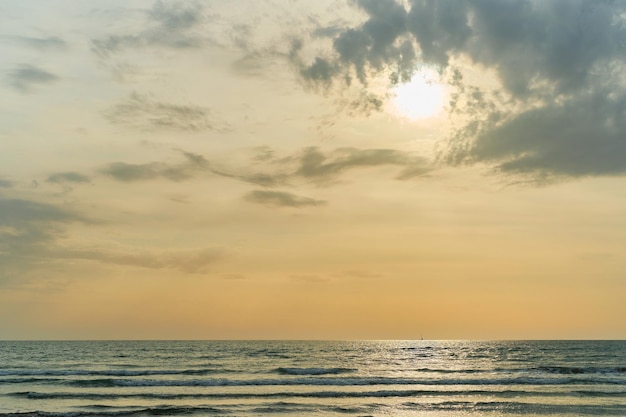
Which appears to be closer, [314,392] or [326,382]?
[314,392]

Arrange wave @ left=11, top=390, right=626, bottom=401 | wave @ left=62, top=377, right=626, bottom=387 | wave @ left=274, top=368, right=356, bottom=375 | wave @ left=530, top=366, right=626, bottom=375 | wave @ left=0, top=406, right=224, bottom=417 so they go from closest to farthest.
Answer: wave @ left=0, top=406, right=224, bottom=417 → wave @ left=11, top=390, right=626, bottom=401 → wave @ left=62, top=377, right=626, bottom=387 → wave @ left=274, top=368, right=356, bottom=375 → wave @ left=530, top=366, right=626, bottom=375

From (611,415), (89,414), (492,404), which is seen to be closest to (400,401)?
(492,404)

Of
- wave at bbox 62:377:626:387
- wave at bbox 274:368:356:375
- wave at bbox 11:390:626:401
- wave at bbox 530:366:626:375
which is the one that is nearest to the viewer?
wave at bbox 11:390:626:401

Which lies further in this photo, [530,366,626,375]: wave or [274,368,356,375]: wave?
[530,366,626,375]: wave

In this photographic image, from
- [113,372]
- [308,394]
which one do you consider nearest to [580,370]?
[308,394]

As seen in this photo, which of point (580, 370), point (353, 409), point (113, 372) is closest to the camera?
point (353, 409)

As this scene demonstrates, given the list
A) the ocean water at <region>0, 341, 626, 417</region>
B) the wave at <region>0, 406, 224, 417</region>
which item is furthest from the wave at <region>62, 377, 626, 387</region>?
the wave at <region>0, 406, 224, 417</region>

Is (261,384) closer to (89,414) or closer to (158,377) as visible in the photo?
(158,377)

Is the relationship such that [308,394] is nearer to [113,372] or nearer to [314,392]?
[314,392]

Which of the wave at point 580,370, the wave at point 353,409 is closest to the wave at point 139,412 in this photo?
the wave at point 353,409

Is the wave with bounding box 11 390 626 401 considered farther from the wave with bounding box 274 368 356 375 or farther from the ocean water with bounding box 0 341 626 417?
the wave with bounding box 274 368 356 375

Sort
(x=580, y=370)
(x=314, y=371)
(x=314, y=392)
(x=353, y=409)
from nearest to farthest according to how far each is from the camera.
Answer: (x=353, y=409), (x=314, y=392), (x=314, y=371), (x=580, y=370)

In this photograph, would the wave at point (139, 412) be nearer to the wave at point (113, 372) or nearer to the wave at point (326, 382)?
the wave at point (326, 382)

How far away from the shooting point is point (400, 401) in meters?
35.9
